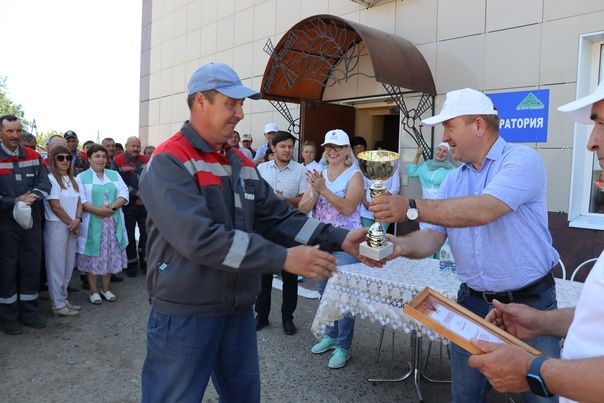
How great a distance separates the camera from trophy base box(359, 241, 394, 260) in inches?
86.6

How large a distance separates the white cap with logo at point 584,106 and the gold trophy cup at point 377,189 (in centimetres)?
98

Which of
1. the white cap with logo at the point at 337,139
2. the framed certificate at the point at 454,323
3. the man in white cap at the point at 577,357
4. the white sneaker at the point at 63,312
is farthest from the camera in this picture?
the white sneaker at the point at 63,312

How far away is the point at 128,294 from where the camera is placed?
19.9 feet

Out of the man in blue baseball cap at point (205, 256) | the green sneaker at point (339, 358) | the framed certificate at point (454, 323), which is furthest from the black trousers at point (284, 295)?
the framed certificate at point (454, 323)

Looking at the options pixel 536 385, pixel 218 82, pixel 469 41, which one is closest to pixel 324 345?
pixel 218 82

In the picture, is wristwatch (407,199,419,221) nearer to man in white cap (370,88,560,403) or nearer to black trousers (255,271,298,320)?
man in white cap (370,88,560,403)

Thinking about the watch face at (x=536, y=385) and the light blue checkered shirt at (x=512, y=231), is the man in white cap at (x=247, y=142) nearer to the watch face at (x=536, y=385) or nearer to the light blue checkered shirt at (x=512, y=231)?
the light blue checkered shirt at (x=512, y=231)

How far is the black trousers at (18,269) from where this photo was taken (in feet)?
15.3

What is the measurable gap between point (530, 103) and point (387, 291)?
3.59 meters

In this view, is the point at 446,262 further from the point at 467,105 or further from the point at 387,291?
the point at 467,105

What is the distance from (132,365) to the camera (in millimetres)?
3953

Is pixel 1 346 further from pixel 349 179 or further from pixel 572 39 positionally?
pixel 572 39

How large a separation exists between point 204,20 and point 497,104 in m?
7.81

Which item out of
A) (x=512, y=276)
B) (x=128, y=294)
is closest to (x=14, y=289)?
(x=128, y=294)
